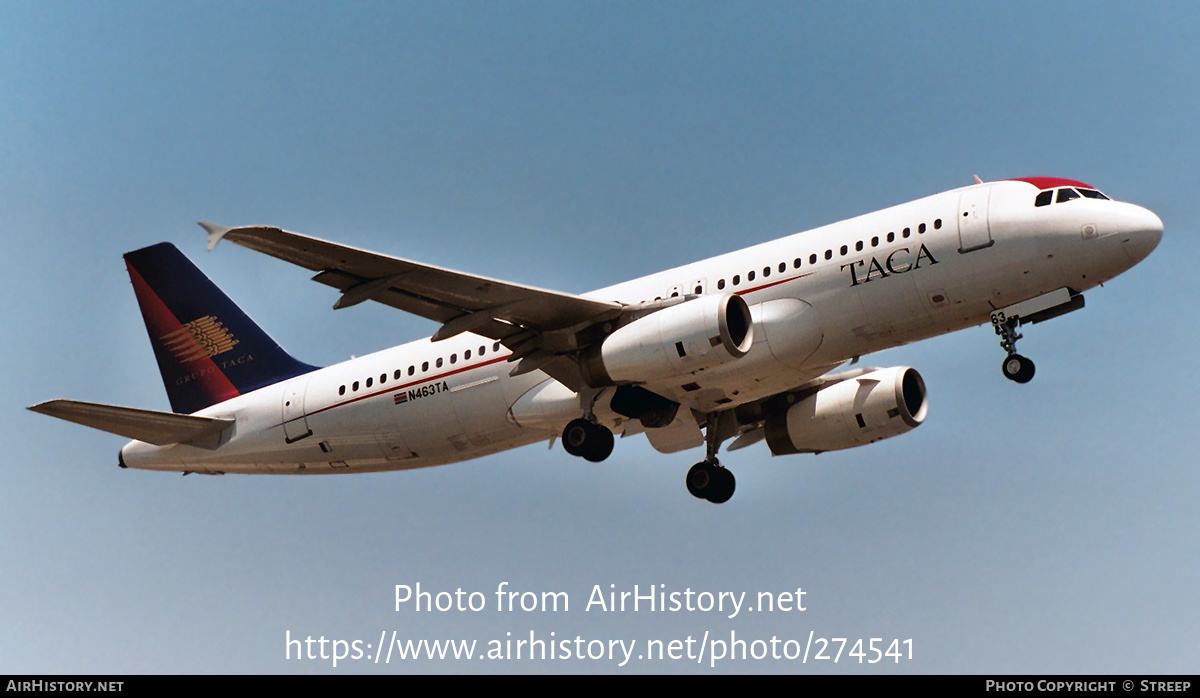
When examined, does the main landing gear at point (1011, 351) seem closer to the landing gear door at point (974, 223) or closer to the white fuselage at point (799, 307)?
the white fuselage at point (799, 307)

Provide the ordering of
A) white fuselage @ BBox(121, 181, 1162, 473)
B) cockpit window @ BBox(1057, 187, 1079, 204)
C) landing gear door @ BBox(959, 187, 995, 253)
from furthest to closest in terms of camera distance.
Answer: cockpit window @ BBox(1057, 187, 1079, 204) < landing gear door @ BBox(959, 187, 995, 253) < white fuselage @ BBox(121, 181, 1162, 473)

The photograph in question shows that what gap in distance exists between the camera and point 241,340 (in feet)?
120

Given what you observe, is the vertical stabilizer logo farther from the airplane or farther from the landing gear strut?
the landing gear strut

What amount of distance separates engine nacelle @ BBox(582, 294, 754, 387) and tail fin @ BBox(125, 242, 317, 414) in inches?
408

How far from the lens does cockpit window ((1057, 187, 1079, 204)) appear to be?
90.7ft

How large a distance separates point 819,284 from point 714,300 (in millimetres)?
2242

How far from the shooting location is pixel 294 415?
111 ft

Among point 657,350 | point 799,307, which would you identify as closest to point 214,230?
point 657,350

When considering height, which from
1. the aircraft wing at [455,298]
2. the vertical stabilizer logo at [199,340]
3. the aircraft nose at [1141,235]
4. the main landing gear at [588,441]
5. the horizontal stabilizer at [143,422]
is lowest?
the main landing gear at [588,441]

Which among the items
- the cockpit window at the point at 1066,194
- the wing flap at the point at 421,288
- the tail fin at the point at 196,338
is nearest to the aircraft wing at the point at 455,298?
the wing flap at the point at 421,288

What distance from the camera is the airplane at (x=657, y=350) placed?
2741cm

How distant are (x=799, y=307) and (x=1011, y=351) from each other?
4375 millimetres

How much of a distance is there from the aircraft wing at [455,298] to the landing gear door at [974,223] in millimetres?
7431

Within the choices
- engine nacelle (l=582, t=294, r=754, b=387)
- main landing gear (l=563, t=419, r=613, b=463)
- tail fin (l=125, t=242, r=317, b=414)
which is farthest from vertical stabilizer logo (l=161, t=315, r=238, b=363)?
engine nacelle (l=582, t=294, r=754, b=387)
